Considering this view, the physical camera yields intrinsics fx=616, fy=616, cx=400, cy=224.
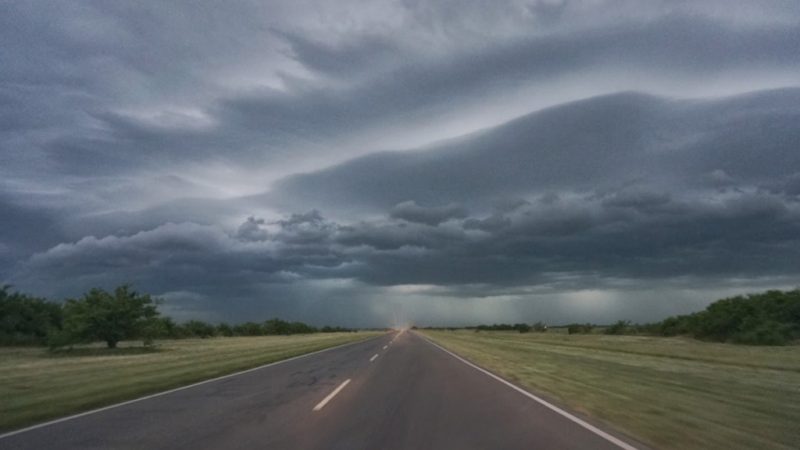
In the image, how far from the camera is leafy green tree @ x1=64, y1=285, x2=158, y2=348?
124 ft

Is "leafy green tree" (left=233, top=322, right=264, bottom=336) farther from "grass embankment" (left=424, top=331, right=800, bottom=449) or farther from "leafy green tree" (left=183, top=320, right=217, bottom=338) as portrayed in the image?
"grass embankment" (left=424, top=331, right=800, bottom=449)

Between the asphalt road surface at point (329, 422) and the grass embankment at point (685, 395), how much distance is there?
1154 millimetres

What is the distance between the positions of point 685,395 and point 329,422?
8668 mm

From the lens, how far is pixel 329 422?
34.3ft

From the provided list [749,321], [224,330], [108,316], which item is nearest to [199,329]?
[224,330]

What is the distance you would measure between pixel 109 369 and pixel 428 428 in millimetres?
17475

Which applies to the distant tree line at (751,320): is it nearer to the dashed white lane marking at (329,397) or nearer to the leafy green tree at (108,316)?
the dashed white lane marking at (329,397)

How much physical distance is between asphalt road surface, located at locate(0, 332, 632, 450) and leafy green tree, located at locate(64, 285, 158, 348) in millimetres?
25166

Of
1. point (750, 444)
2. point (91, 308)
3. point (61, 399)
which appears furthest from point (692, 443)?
point (91, 308)

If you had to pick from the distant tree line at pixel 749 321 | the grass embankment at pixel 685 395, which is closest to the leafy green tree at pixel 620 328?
the distant tree line at pixel 749 321

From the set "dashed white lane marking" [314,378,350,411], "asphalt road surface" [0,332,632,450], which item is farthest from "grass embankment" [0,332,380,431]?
"dashed white lane marking" [314,378,350,411]

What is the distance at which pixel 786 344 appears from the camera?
36344 millimetres

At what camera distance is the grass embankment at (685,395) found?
9445 millimetres

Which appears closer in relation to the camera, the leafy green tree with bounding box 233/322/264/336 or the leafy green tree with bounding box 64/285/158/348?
the leafy green tree with bounding box 64/285/158/348
